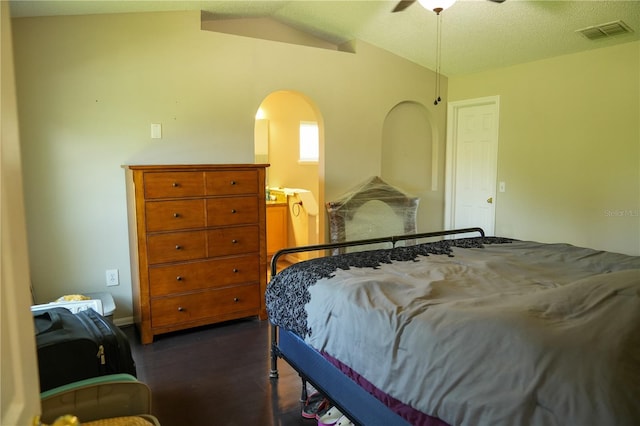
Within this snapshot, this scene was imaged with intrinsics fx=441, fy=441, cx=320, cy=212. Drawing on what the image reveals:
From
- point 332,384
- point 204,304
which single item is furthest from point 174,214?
point 332,384

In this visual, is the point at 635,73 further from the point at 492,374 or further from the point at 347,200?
the point at 492,374

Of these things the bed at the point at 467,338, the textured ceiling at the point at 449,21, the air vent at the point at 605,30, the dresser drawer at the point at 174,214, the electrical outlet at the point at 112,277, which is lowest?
the electrical outlet at the point at 112,277

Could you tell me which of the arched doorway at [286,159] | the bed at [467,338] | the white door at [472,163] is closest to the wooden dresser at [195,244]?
the bed at [467,338]

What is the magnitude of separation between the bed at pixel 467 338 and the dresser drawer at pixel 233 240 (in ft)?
3.69

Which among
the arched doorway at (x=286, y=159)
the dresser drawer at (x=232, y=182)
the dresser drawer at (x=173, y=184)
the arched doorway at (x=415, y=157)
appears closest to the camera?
the dresser drawer at (x=173, y=184)

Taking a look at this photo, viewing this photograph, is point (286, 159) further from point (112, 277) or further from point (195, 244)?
point (112, 277)

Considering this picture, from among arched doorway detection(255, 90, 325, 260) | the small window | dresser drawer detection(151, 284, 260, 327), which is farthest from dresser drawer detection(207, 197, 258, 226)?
the small window

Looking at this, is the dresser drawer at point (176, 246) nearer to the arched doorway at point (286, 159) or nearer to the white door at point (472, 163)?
the arched doorway at point (286, 159)

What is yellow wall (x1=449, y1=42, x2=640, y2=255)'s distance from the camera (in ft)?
12.5

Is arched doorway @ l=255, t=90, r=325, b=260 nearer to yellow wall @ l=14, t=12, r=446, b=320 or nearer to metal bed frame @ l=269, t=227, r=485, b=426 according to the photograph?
yellow wall @ l=14, t=12, r=446, b=320

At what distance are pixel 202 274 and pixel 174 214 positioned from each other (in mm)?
526

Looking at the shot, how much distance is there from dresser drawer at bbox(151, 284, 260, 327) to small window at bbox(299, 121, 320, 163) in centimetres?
315

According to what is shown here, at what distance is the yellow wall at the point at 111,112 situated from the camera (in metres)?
3.21

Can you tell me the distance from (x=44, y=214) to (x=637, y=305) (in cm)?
360
